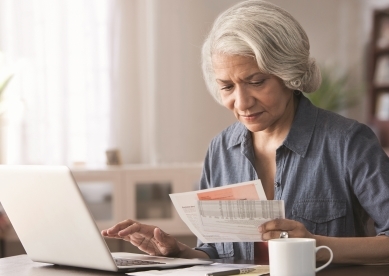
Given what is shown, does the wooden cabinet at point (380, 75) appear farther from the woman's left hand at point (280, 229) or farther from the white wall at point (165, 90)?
the woman's left hand at point (280, 229)

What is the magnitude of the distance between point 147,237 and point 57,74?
3.81m

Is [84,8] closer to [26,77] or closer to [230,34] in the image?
[26,77]

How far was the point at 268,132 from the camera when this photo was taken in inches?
73.1

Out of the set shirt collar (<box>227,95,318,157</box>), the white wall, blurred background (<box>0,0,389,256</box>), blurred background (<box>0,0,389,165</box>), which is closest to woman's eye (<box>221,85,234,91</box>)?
shirt collar (<box>227,95,318,157</box>)

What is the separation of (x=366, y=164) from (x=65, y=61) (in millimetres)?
4022

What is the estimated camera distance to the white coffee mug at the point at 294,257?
1200 mm

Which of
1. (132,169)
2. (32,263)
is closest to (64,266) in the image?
(32,263)

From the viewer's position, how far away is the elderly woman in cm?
164

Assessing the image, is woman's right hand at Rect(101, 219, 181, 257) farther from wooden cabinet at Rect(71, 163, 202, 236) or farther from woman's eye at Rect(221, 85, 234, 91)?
wooden cabinet at Rect(71, 163, 202, 236)

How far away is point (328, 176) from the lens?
1692 mm

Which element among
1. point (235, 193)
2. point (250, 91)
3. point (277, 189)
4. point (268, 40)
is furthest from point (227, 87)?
point (235, 193)

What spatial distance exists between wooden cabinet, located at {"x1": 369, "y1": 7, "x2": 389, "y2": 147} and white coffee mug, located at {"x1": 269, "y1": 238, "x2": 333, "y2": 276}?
4.99m

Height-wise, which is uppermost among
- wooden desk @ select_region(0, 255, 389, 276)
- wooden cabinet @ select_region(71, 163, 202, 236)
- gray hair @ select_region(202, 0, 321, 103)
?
gray hair @ select_region(202, 0, 321, 103)

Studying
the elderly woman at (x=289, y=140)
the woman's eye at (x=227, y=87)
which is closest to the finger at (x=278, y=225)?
the elderly woman at (x=289, y=140)
